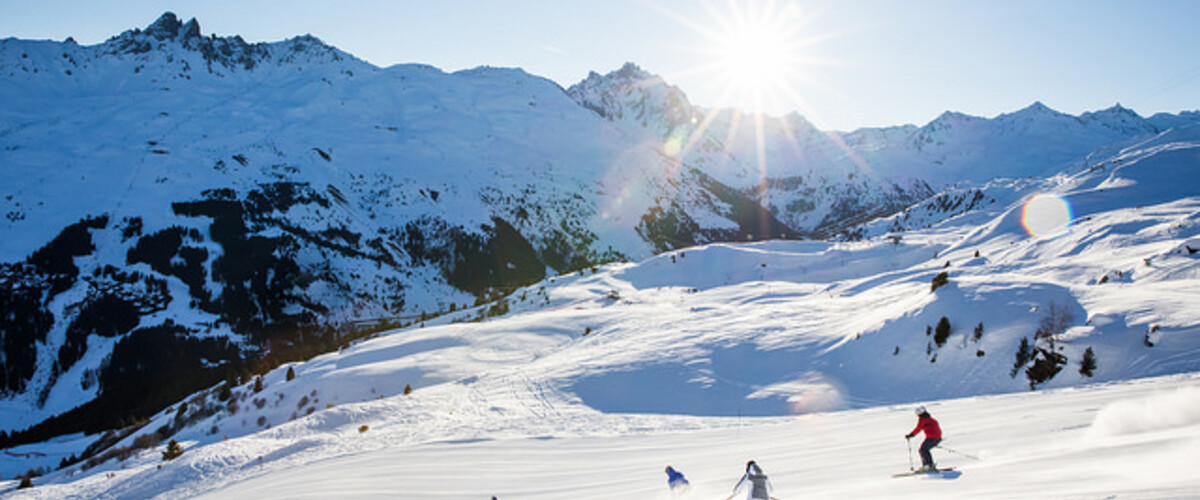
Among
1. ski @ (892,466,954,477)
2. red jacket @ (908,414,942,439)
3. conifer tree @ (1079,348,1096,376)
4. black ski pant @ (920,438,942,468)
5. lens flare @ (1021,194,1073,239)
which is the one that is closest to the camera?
ski @ (892,466,954,477)

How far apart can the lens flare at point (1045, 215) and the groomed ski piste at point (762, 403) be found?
13.0m

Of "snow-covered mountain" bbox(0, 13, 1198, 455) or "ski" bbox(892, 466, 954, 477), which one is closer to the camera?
"ski" bbox(892, 466, 954, 477)

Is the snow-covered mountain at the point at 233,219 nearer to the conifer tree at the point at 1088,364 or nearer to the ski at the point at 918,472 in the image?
the conifer tree at the point at 1088,364

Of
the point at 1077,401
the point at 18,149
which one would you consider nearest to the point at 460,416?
the point at 1077,401

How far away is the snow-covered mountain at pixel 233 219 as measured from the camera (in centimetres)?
8100

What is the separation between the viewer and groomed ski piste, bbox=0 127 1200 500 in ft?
29.2

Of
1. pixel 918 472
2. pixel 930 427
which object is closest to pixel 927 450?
pixel 930 427

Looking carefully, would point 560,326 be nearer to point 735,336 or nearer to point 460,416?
point 735,336

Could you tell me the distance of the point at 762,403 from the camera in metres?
20.1

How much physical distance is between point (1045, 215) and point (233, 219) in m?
134

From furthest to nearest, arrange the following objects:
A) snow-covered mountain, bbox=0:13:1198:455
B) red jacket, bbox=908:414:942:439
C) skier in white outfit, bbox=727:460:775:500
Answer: snow-covered mountain, bbox=0:13:1198:455, red jacket, bbox=908:414:942:439, skier in white outfit, bbox=727:460:775:500

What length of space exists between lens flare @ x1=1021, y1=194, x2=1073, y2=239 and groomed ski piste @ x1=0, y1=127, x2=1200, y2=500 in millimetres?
12963

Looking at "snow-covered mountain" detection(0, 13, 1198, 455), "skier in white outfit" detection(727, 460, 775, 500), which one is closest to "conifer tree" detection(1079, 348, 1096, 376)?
"skier in white outfit" detection(727, 460, 775, 500)

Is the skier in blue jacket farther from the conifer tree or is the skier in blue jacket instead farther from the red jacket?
the conifer tree
